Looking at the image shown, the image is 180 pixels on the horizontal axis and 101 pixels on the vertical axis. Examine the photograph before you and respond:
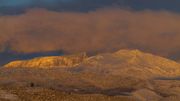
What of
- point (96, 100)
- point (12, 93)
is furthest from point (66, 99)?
point (96, 100)

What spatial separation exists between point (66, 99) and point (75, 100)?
257 inches

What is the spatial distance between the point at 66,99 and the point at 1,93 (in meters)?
17.4

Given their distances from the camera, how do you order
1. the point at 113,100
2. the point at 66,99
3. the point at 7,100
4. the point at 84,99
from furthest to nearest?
the point at 113,100 < the point at 84,99 < the point at 66,99 < the point at 7,100

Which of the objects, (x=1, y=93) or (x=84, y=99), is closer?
(x=1, y=93)

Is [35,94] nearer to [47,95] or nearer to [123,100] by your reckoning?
[47,95]

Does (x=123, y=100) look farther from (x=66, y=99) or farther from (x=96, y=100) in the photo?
(x=66, y=99)

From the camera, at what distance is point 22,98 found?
387ft

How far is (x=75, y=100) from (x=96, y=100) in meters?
18.3

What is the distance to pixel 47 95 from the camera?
414 ft

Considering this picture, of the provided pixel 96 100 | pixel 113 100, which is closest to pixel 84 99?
pixel 96 100

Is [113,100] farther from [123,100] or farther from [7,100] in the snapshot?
[7,100]

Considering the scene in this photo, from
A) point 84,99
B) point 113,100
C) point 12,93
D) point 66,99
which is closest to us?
point 12,93

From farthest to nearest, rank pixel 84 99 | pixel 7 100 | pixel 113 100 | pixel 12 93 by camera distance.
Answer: pixel 113 100
pixel 84 99
pixel 12 93
pixel 7 100

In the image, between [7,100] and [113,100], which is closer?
[7,100]
